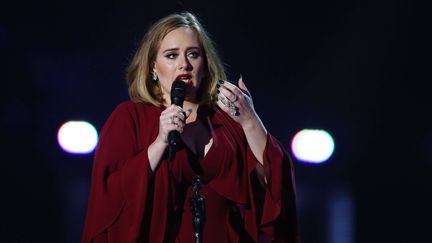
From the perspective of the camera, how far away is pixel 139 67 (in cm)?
260

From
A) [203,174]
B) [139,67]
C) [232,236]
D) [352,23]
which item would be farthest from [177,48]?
[352,23]

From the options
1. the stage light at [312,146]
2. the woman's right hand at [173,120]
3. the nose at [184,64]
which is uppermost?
the nose at [184,64]

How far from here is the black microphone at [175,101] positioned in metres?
2.03

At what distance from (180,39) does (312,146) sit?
2532 mm

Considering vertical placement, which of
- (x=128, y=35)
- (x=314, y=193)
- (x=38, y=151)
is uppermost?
(x=128, y=35)

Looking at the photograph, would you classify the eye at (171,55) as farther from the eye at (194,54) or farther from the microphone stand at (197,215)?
the microphone stand at (197,215)

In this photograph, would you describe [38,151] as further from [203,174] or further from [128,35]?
[203,174]

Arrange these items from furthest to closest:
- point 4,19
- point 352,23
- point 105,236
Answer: point 352,23, point 4,19, point 105,236

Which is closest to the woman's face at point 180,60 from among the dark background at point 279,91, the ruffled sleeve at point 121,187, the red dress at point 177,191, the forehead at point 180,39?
the forehead at point 180,39

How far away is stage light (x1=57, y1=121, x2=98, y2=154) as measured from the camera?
4.42 meters

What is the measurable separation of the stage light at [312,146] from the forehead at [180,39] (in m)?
2.32

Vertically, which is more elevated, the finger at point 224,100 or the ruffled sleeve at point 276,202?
the finger at point 224,100

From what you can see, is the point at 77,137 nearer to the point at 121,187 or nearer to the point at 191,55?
the point at 191,55

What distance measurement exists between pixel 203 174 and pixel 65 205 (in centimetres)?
208
